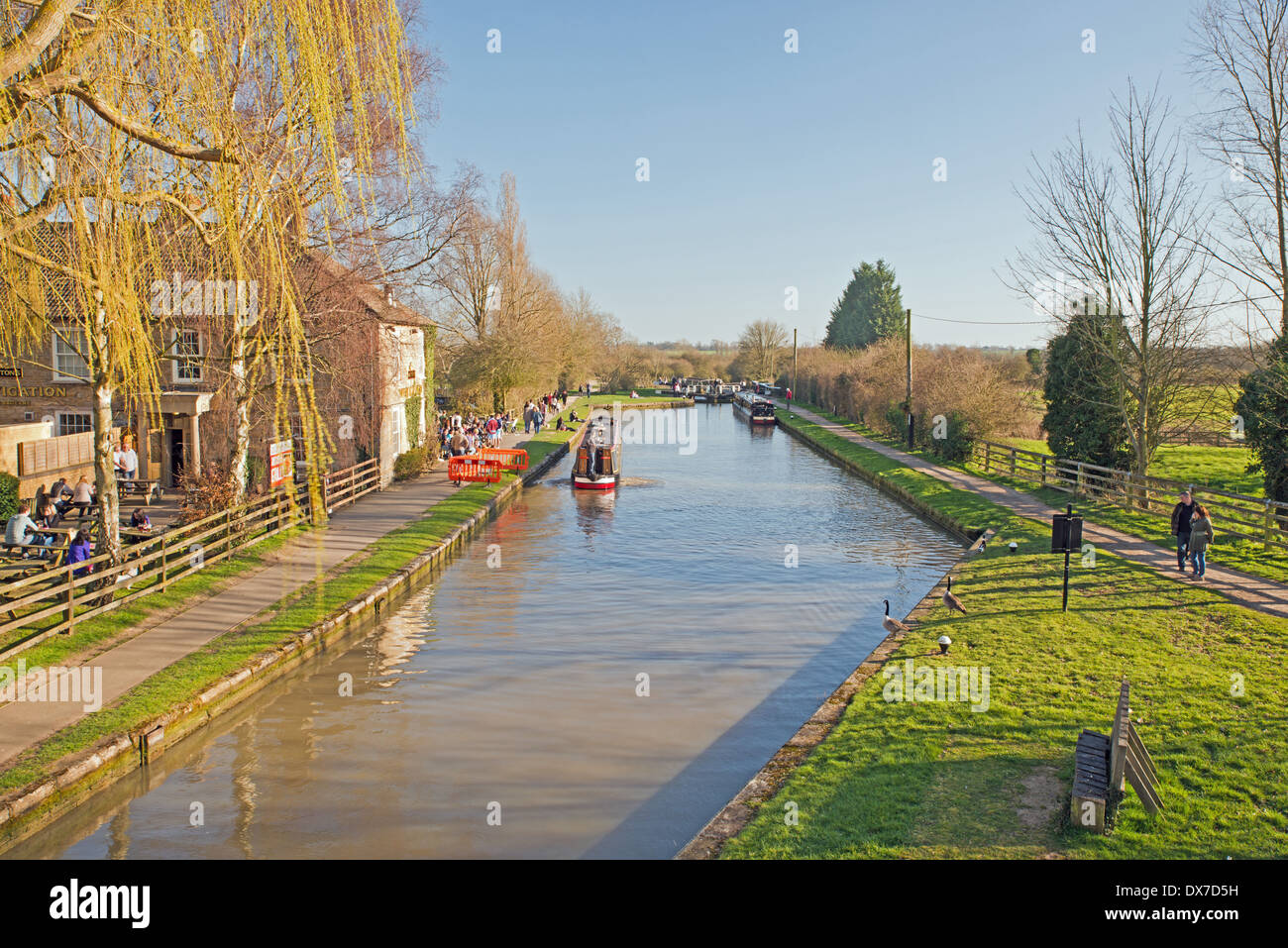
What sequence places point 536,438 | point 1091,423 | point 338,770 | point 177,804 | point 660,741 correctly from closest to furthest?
point 177,804
point 338,770
point 660,741
point 1091,423
point 536,438

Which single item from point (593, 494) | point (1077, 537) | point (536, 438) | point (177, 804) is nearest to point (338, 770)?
point (177, 804)

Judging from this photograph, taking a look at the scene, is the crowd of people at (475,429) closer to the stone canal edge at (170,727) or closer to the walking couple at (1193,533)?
the stone canal edge at (170,727)

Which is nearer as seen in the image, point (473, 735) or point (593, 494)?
point (473, 735)

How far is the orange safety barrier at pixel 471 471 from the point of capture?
30.5m

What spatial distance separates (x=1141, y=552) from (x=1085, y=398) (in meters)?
10.1

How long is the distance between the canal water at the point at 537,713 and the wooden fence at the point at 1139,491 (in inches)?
216

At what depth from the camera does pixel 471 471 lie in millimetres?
30609

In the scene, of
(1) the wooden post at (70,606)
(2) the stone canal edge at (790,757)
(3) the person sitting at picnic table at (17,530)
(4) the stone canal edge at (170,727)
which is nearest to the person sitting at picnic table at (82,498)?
(3) the person sitting at picnic table at (17,530)

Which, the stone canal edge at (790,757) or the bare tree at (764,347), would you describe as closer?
the stone canal edge at (790,757)

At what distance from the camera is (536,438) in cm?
4703

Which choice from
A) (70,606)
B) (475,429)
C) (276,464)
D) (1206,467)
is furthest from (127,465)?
(1206,467)

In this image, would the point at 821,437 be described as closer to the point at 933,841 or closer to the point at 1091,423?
the point at 1091,423

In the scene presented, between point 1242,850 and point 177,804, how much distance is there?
8923mm

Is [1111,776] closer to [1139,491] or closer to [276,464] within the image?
[276,464]
